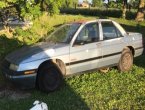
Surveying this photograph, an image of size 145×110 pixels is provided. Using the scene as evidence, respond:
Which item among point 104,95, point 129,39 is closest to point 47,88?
point 104,95

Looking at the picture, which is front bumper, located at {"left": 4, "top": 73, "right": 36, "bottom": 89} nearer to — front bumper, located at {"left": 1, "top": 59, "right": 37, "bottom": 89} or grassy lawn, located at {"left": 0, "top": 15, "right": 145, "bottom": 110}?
front bumper, located at {"left": 1, "top": 59, "right": 37, "bottom": 89}

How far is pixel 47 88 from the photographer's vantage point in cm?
865

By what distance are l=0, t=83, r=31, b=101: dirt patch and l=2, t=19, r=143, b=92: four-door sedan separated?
386 mm

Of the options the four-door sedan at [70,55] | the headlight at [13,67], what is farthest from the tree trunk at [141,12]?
the headlight at [13,67]

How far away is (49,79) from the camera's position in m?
8.67

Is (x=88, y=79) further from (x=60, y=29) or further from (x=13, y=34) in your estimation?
(x=13, y=34)

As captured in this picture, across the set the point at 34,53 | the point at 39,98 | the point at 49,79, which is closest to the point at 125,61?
the point at 49,79

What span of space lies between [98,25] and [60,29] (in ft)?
3.54

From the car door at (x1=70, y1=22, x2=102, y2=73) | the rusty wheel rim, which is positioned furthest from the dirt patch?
the rusty wheel rim

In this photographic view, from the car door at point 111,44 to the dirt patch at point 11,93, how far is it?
2.41 meters

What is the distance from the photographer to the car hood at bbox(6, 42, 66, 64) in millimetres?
8438

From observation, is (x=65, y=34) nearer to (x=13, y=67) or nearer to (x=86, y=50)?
(x=86, y=50)

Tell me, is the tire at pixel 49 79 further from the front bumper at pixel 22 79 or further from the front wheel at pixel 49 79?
the front bumper at pixel 22 79

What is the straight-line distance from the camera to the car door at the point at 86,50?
912cm
